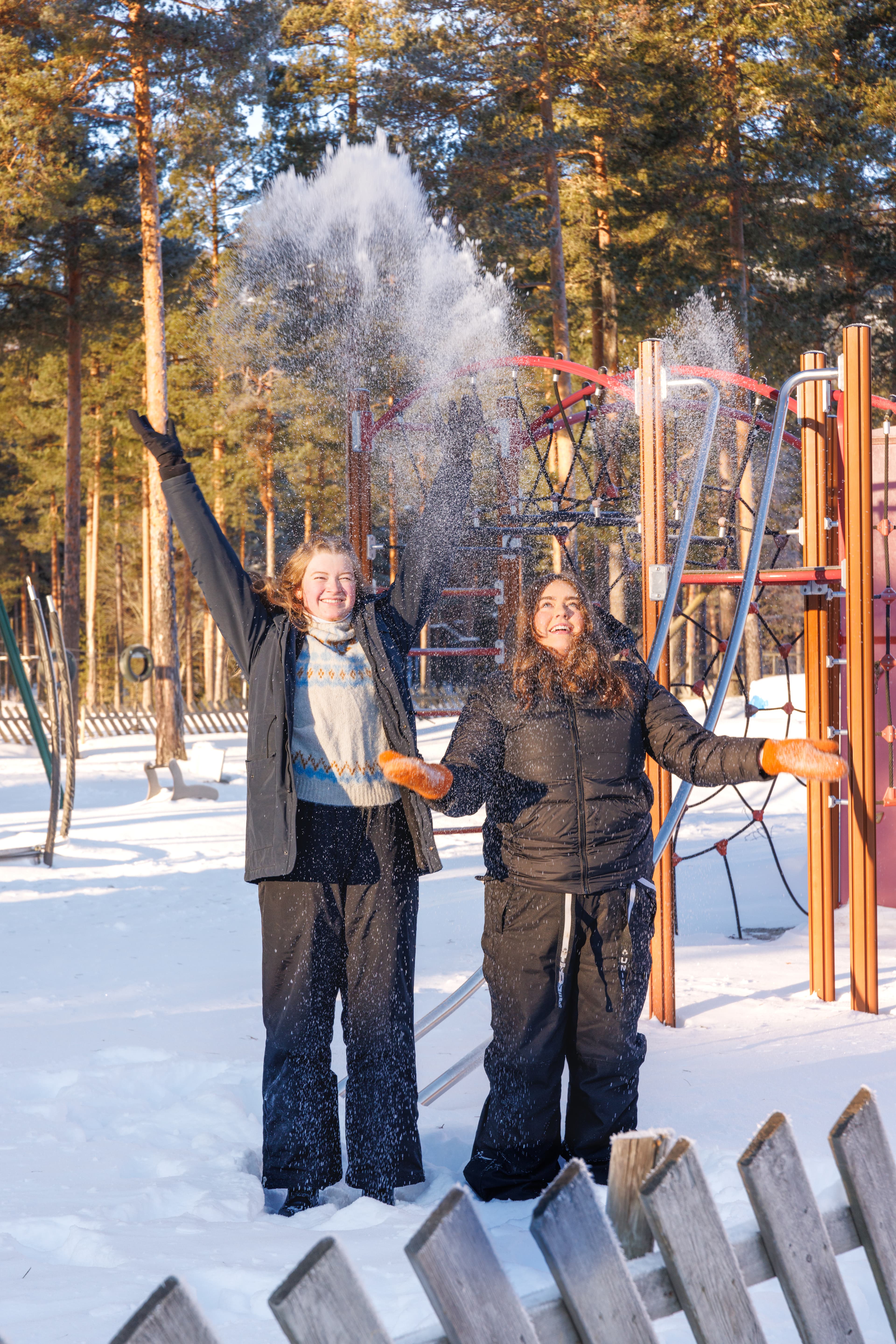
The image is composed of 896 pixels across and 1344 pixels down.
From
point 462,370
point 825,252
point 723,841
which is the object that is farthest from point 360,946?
point 825,252

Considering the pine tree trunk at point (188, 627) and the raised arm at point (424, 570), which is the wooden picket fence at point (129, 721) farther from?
the raised arm at point (424, 570)

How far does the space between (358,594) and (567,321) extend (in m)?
14.4

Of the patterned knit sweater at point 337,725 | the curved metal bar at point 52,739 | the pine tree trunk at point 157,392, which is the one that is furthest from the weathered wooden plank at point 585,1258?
Result: the pine tree trunk at point 157,392

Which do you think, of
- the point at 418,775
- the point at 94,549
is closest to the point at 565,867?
the point at 418,775

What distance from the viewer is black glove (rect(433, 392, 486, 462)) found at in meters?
4.17

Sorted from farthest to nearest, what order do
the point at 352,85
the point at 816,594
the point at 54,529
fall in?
the point at 54,529, the point at 352,85, the point at 816,594

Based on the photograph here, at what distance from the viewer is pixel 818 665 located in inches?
183

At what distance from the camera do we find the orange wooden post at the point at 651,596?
→ 4.32m

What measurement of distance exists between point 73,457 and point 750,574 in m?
18.4

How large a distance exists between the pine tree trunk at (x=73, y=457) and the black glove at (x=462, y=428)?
12.7 metres

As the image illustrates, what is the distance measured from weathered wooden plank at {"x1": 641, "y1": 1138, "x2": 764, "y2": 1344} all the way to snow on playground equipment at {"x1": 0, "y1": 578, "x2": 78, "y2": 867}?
6.68 meters

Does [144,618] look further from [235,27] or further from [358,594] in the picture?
[358,594]

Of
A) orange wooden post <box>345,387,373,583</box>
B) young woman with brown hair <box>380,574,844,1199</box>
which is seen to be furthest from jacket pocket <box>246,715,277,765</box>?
orange wooden post <box>345,387,373,583</box>

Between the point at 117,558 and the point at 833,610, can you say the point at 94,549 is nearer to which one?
the point at 117,558
